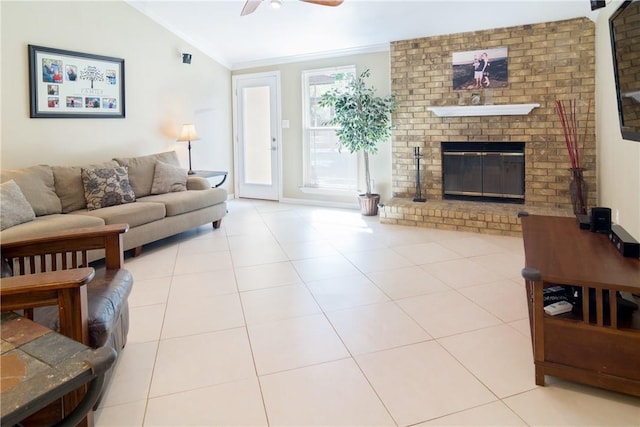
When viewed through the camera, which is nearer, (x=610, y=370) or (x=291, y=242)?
(x=610, y=370)

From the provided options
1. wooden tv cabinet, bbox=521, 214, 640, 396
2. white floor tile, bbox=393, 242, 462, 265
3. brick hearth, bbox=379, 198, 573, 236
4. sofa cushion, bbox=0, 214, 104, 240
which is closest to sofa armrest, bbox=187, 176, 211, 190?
sofa cushion, bbox=0, 214, 104, 240

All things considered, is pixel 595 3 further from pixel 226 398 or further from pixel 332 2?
pixel 226 398

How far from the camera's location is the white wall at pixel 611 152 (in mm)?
2732

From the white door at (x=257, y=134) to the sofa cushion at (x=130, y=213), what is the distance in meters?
2.81

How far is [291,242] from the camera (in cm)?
444

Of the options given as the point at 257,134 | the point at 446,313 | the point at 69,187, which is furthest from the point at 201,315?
the point at 257,134

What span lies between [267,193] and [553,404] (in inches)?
223

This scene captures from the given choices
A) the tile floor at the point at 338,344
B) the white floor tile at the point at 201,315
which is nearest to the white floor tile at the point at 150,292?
the tile floor at the point at 338,344

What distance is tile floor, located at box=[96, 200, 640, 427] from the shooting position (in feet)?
5.64

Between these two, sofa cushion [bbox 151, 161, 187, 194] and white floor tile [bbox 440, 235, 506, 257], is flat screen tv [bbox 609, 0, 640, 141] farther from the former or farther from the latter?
sofa cushion [bbox 151, 161, 187, 194]

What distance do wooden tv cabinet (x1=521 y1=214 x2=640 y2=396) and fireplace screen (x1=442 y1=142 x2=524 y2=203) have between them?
313cm

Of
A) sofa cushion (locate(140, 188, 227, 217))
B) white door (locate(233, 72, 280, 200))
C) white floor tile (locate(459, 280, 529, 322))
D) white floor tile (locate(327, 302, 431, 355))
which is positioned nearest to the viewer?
white floor tile (locate(327, 302, 431, 355))

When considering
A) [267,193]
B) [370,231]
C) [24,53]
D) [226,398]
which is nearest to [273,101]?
[267,193]

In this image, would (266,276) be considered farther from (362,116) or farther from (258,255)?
(362,116)
